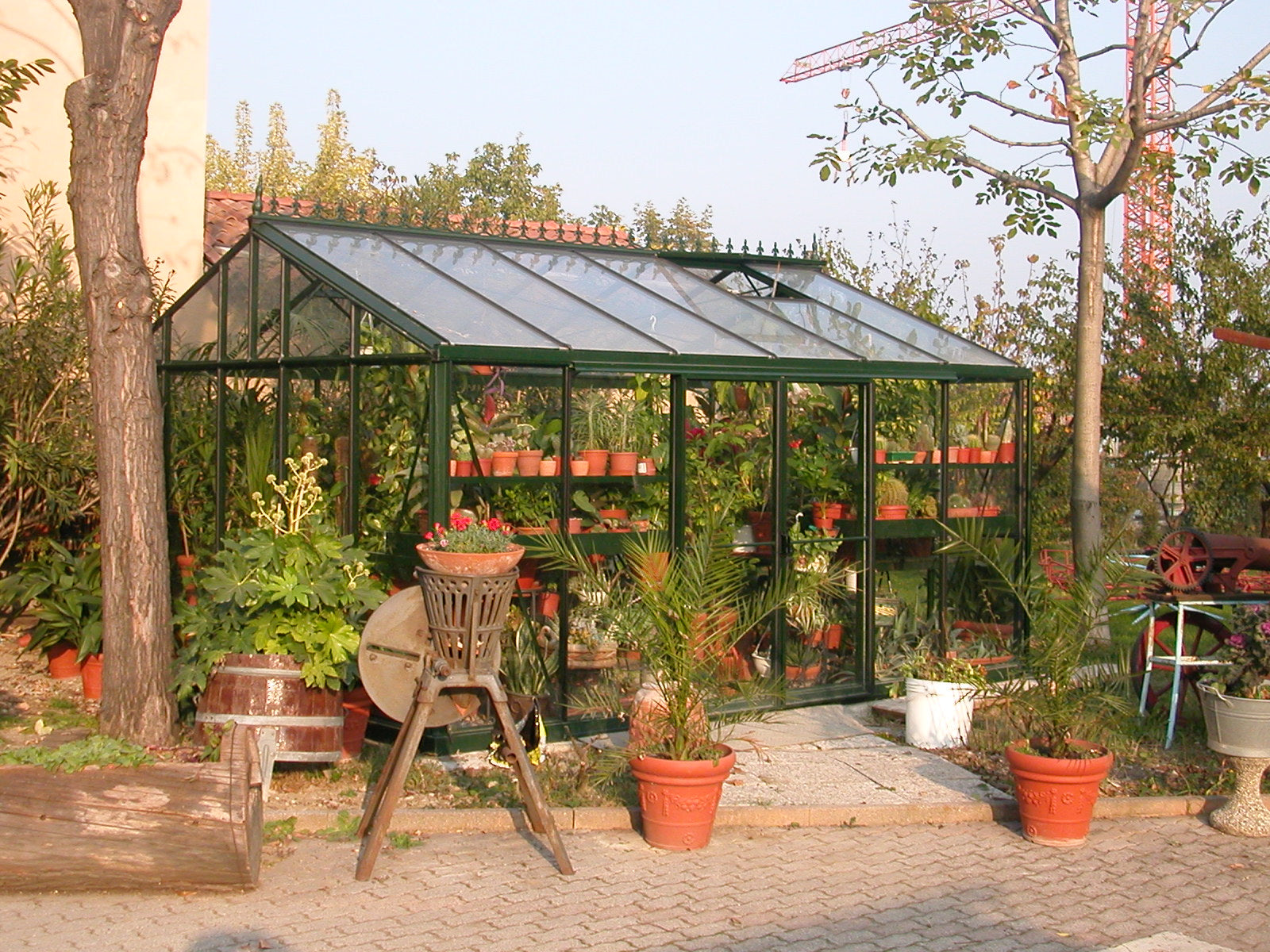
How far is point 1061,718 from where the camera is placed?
20.1ft

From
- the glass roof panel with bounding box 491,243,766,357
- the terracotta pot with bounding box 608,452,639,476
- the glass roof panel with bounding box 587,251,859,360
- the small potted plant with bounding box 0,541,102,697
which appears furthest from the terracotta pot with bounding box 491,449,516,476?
the small potted plant with bounding box 0,541,102,697

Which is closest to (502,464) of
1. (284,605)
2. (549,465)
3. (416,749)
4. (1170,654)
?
(549,465)

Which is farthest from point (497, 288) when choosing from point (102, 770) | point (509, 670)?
point (102, 770)

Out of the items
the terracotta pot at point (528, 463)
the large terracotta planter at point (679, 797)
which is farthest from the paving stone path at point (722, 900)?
the terracotta pot at point (528, 463)

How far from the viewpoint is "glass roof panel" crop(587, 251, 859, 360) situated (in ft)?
28.4

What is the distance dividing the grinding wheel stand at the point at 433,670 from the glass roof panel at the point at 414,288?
1685 millimetres

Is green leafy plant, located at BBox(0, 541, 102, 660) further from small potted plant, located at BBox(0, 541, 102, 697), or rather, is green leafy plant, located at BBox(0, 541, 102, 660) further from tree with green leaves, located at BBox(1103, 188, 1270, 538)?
tree with green leaves, located at BBox(1103, 188, 1270, 538)

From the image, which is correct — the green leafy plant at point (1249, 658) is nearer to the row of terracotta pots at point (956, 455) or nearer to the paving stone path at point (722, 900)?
the paving stone path at point (722, 900)

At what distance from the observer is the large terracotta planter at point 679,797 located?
5.82m

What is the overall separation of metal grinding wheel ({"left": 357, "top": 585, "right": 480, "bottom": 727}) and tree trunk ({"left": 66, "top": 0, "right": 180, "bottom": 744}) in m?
1.17

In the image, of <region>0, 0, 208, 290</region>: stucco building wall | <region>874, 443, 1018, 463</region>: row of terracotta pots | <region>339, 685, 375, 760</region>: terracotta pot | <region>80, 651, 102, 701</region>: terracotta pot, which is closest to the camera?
<region>339, 685, 375, 760</region>: terracotta pot

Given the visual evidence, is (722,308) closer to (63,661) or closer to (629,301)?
(629,301)

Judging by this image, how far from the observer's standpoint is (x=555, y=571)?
7.52 metres

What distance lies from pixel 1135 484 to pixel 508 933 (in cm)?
1235
